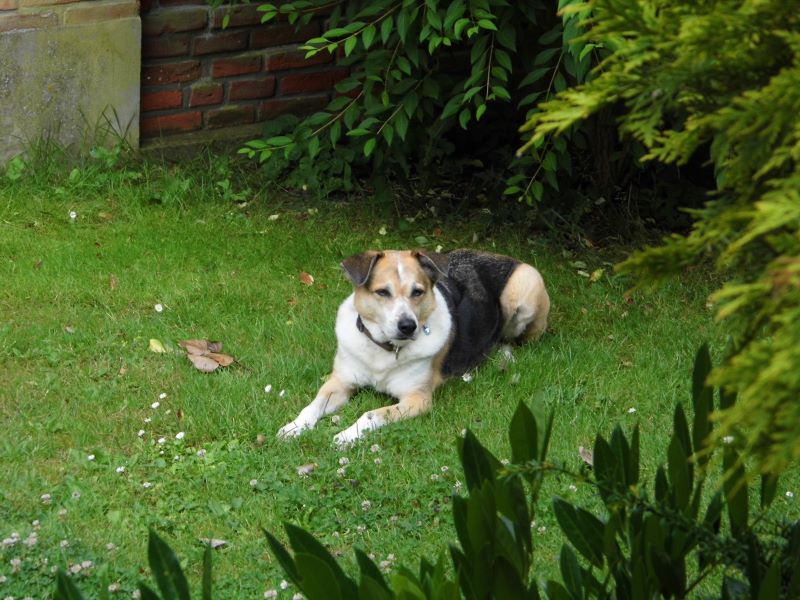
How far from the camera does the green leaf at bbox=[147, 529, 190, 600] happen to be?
7.60 feet

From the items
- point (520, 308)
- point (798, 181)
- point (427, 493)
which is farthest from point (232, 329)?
point (798, 181)

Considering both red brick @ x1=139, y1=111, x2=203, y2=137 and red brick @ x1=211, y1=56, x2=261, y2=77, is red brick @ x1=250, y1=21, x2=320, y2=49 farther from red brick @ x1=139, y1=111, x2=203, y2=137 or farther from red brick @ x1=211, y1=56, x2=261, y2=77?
red brick @ x1=139, y1=111, x2=203, y2=137

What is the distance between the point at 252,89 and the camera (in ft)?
26.0

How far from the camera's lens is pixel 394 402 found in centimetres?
562

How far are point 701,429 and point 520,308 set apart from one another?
3429mm

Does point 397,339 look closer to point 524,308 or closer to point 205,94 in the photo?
point 524,308

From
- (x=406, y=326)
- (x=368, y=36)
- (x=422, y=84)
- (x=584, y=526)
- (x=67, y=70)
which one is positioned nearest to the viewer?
(x=584, y=526)

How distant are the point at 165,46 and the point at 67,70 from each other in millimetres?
668

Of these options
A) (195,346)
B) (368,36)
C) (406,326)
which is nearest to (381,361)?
(406,326)

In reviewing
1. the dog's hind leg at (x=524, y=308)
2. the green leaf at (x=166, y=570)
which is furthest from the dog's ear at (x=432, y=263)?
the green leaf at (x=166, y=570)

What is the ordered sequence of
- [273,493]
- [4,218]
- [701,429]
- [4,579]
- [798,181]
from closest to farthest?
1. [798,181]
2. [701,429]
3. [4,579]
4. [273,493]
5. [4,218]

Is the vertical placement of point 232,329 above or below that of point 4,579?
below

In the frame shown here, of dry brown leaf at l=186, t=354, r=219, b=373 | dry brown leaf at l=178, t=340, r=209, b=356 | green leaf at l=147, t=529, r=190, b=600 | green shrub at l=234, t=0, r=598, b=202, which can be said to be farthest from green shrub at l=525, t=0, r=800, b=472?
dry brown leaf at l=178, t=340, r=209, b=356

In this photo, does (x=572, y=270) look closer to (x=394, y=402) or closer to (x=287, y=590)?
(x=394, y=402)
